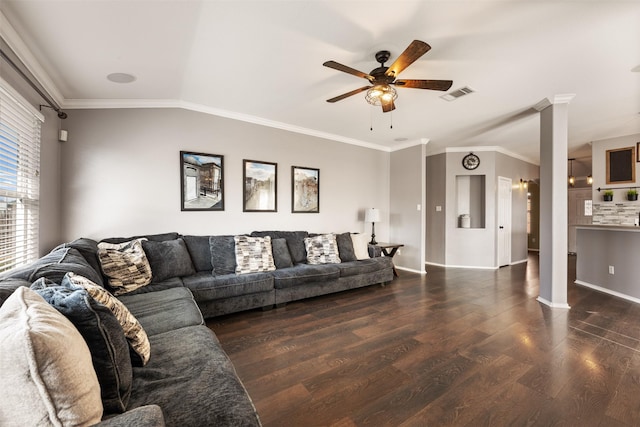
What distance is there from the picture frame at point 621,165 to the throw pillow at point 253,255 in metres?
6.36

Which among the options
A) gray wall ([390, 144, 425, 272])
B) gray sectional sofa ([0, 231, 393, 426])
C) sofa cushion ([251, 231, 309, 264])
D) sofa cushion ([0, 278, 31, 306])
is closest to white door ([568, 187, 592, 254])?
gray wall ([390, 144, 425, 272])

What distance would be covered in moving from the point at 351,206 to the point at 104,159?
12.3ft

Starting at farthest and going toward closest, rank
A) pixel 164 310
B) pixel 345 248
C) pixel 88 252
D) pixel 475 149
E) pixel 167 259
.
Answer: pixel 475 149, pixel 345 248, pixel 167 259, pixel 88 252, pixel 164 310

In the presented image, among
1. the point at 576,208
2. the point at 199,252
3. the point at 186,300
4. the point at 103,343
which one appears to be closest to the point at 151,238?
the point at 199,252

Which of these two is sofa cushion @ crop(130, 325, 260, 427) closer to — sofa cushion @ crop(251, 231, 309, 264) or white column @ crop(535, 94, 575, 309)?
sofa cushion @ crop(251, 231, 309, 264)

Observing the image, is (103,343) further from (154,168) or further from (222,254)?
(154,168)

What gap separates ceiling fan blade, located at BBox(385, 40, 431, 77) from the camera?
1851 millimetres

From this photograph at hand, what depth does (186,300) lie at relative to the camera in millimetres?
2205

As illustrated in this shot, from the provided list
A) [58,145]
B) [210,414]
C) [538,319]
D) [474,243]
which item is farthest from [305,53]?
[474,243]

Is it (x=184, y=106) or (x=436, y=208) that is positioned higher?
(x=184, y=106)

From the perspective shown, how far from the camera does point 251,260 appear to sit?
3273 millimetres

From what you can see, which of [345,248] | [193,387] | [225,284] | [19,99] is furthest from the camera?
[345,248]

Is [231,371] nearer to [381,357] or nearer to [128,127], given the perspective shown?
[381,357]

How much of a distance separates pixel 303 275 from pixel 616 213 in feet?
19.5
